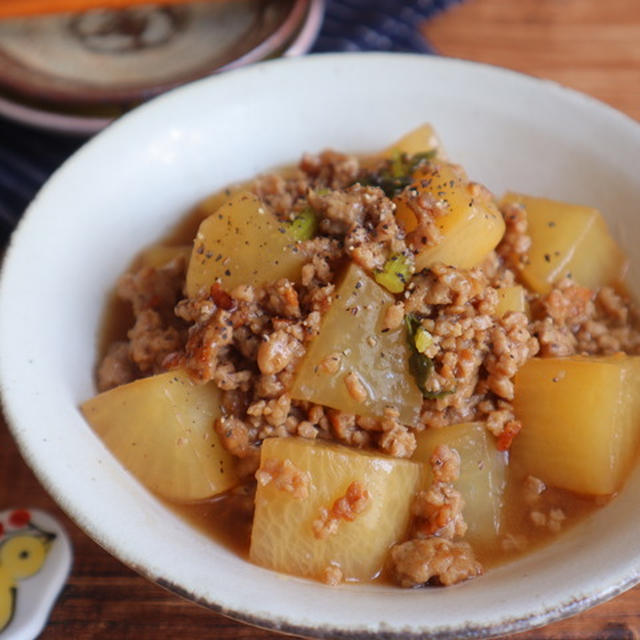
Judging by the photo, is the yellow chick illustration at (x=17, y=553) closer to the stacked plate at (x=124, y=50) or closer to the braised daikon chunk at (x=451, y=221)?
the braised daikon chunk at (x=451, y=221)

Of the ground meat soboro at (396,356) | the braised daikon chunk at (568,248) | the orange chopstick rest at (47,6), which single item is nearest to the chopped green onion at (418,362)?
the ground meat soboro at (396,356)

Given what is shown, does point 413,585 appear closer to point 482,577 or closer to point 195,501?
point 482,577

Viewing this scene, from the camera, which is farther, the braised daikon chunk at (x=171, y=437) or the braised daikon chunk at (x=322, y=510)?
the braised daikon chunk at (x=171, y=437)

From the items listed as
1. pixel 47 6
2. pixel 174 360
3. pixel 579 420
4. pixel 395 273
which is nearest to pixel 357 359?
pixel 395 273

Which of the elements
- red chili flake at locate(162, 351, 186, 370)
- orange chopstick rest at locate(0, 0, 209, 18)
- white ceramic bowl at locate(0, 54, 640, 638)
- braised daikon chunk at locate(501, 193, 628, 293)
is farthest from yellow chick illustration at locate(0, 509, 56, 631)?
orange chopstick rest at locate(0, 0, 209, 18)

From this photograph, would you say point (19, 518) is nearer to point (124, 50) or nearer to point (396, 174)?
point (396, 174)

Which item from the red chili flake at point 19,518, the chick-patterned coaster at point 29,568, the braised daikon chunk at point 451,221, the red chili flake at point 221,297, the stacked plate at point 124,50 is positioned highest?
the braised daikon chunk at point 451,221
